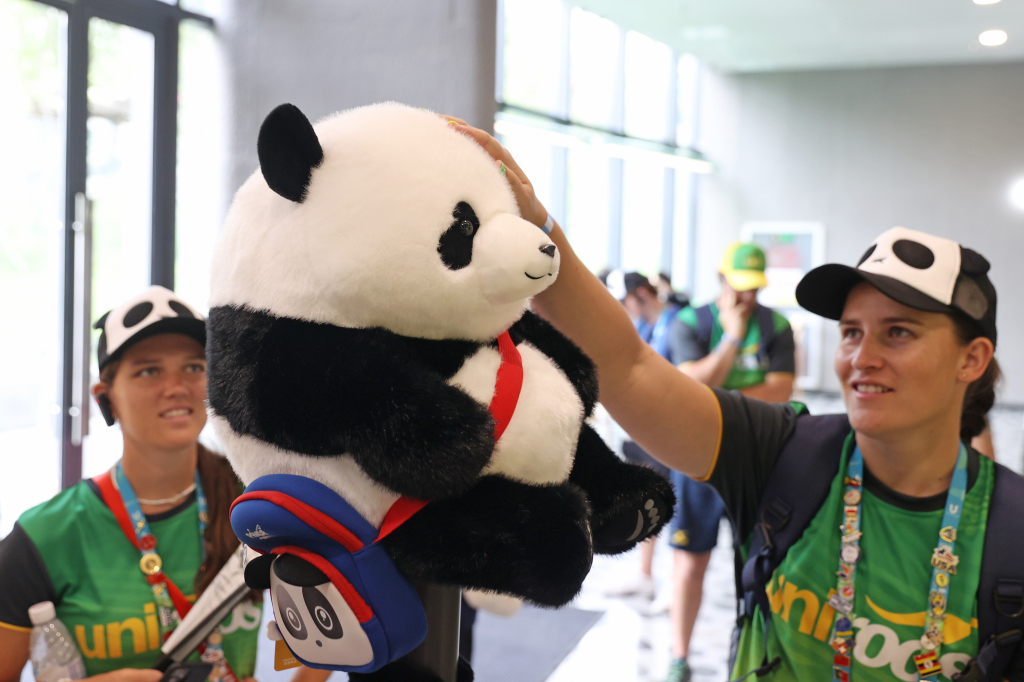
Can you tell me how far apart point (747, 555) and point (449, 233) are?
120 centimetres

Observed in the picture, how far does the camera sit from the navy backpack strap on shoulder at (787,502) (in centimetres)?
142

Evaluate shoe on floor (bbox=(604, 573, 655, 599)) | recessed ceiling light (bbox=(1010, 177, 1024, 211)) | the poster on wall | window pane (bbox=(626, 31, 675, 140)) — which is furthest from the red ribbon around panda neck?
the poster on wall

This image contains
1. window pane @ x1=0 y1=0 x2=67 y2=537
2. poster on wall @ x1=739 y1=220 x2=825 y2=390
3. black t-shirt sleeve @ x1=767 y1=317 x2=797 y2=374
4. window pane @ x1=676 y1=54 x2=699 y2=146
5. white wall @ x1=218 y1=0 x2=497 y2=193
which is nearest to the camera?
white wall @ x1=218 y1=0 x2=497 y2=193

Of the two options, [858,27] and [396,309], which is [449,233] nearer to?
[396,309]

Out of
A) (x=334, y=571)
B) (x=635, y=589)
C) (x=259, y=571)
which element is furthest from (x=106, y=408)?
(x=635, y=589)

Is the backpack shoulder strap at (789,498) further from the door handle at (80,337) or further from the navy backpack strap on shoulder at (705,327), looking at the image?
the door handle at (80,337)

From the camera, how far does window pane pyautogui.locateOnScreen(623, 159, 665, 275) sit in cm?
962

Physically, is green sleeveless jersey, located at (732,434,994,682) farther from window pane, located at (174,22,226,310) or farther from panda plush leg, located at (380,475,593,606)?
window pane, located at (174,22,226,310)

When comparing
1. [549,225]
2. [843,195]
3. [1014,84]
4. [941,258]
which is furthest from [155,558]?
[843,195]

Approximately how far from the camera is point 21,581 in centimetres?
145

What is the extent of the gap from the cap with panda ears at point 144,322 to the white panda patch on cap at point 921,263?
1.28m

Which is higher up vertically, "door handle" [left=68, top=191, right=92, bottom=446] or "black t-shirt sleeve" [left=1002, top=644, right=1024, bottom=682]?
"door handle" [left=68, top=191, right=92, bottom=446]

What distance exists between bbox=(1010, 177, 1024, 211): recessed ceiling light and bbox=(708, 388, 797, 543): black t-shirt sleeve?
184 inches

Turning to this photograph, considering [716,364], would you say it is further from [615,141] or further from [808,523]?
[615,141]
